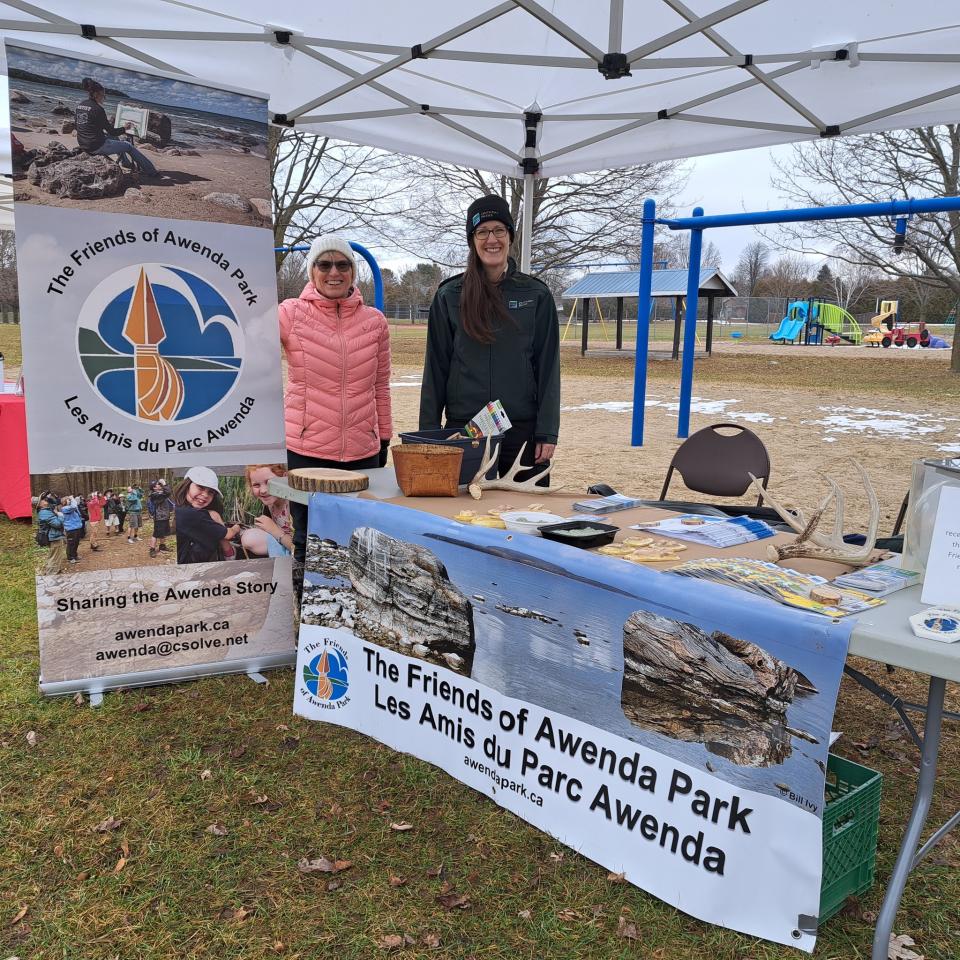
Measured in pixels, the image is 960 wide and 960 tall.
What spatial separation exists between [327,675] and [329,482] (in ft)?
2.19

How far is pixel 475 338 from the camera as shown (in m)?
3.01

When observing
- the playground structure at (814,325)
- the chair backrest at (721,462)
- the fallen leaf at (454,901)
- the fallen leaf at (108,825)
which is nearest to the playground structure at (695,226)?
the chair backrest at (721,462)

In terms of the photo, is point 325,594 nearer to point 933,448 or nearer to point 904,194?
point 933,448

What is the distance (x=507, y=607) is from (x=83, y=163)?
2021 mm

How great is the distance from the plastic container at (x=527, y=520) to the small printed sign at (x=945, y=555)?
94 centimetres

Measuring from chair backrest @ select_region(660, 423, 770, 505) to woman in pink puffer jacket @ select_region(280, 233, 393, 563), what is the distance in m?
1.45

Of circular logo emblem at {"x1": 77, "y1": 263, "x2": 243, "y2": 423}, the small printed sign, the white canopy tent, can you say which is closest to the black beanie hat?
circular logo emblem at {"x1": 77, "y1": 263, "x2": 243, "y2": 423}

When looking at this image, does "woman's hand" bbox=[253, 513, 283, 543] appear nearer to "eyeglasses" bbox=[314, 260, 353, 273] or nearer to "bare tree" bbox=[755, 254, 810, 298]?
"eyeglasses" bbox=[314, 260, 353, 273]

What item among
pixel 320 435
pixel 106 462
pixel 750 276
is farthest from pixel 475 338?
pixel 750 276

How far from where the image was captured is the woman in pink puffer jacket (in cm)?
311

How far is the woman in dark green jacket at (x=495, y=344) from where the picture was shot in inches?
117

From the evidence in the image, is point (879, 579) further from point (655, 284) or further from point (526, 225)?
point (655, 284)

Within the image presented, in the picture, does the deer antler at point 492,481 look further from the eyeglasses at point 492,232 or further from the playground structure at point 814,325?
the playground structure at point 814,325

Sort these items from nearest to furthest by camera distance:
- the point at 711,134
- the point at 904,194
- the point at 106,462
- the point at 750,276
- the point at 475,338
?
the point at 106,462, the point at 475,338, the point at 711,134, the point at 904,194, the point at 750,276
